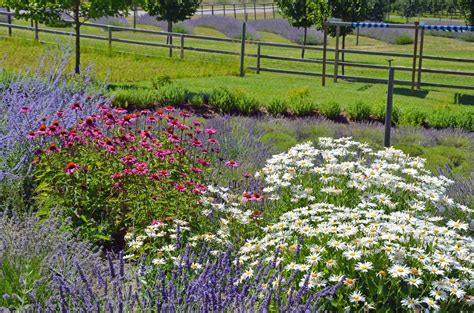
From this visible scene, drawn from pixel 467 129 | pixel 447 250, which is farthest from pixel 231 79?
pixel 447 250

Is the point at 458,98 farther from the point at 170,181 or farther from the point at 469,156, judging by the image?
the point at 170,181

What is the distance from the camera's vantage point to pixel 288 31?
43.2 metres

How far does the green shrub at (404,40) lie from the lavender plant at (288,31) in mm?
4656

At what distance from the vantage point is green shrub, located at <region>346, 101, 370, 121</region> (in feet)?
40.5

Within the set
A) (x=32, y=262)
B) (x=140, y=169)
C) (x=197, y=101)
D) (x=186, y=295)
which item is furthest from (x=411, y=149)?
(x=186, y=295)

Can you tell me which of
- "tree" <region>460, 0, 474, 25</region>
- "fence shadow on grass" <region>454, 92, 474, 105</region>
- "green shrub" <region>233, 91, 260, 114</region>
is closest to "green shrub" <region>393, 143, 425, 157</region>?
"green shrub" <region>233, 91, 260, 114</region>

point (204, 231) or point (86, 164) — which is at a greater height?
point (86, 164)

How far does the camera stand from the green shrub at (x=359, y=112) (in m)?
12.4

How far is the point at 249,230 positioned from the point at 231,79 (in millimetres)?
14307

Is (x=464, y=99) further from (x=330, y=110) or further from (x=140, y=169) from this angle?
(x=140, y=169)

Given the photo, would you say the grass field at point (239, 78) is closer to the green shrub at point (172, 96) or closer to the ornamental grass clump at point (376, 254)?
the green shrub at point (172, 96)

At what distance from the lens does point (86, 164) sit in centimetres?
578

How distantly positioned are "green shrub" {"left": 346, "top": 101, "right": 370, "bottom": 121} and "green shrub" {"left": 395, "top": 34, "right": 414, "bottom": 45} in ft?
102

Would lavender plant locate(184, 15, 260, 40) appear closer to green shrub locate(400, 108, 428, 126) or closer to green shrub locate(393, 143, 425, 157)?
green shrub locate(400, 108, 428, 126)
